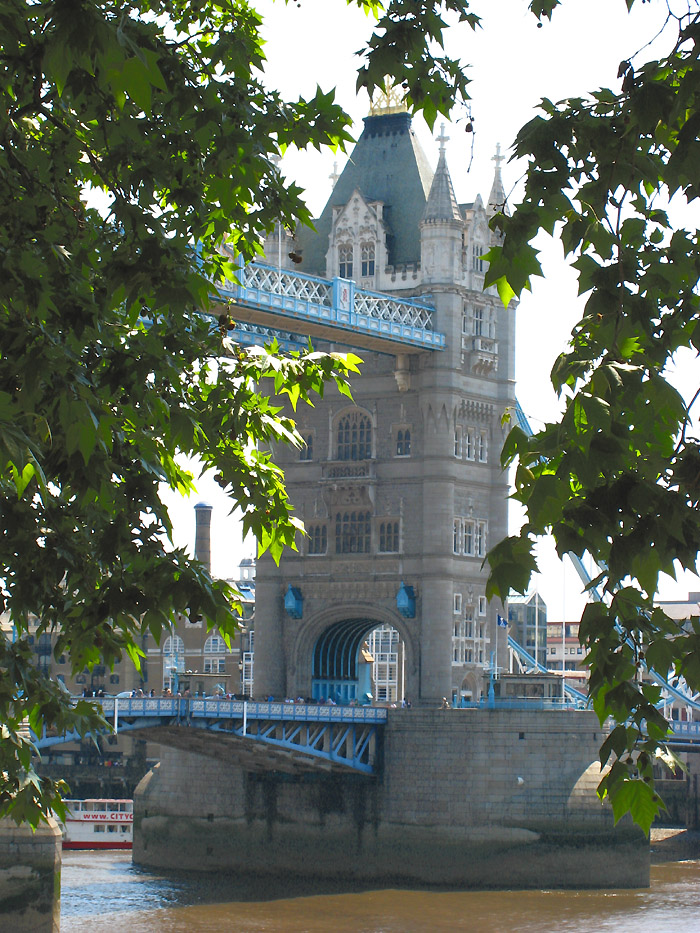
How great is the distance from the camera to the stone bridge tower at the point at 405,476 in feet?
221

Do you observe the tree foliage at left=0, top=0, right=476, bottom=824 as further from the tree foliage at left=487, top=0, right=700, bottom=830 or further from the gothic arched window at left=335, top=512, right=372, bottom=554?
the gothic arched window at left=335, top=512, right=372, bottom=554

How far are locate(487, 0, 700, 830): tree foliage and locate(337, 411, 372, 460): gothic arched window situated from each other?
61794 millimetres

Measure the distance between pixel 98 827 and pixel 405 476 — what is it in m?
19.9

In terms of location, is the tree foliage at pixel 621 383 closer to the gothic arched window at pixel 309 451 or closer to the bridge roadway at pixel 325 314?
the bridge roadway at pixel 325 314

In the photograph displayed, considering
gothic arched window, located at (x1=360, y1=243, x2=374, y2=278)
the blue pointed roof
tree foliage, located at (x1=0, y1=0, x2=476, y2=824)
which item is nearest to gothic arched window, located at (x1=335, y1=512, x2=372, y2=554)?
gothic arched window, located at (x1=360, y1=243, x2=374, y2=278)

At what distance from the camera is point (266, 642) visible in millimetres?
70438

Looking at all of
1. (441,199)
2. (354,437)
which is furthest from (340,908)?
(441,199)

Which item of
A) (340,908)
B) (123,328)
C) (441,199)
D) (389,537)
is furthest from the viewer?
(389,537)

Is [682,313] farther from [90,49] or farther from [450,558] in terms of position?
[450,558]

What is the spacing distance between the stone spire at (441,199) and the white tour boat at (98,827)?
92.2 feet

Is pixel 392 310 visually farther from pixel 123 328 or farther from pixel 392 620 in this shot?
pixel 123 328

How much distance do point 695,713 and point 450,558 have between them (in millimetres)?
48068

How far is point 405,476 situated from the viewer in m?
68.3

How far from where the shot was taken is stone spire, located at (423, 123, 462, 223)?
224ft
